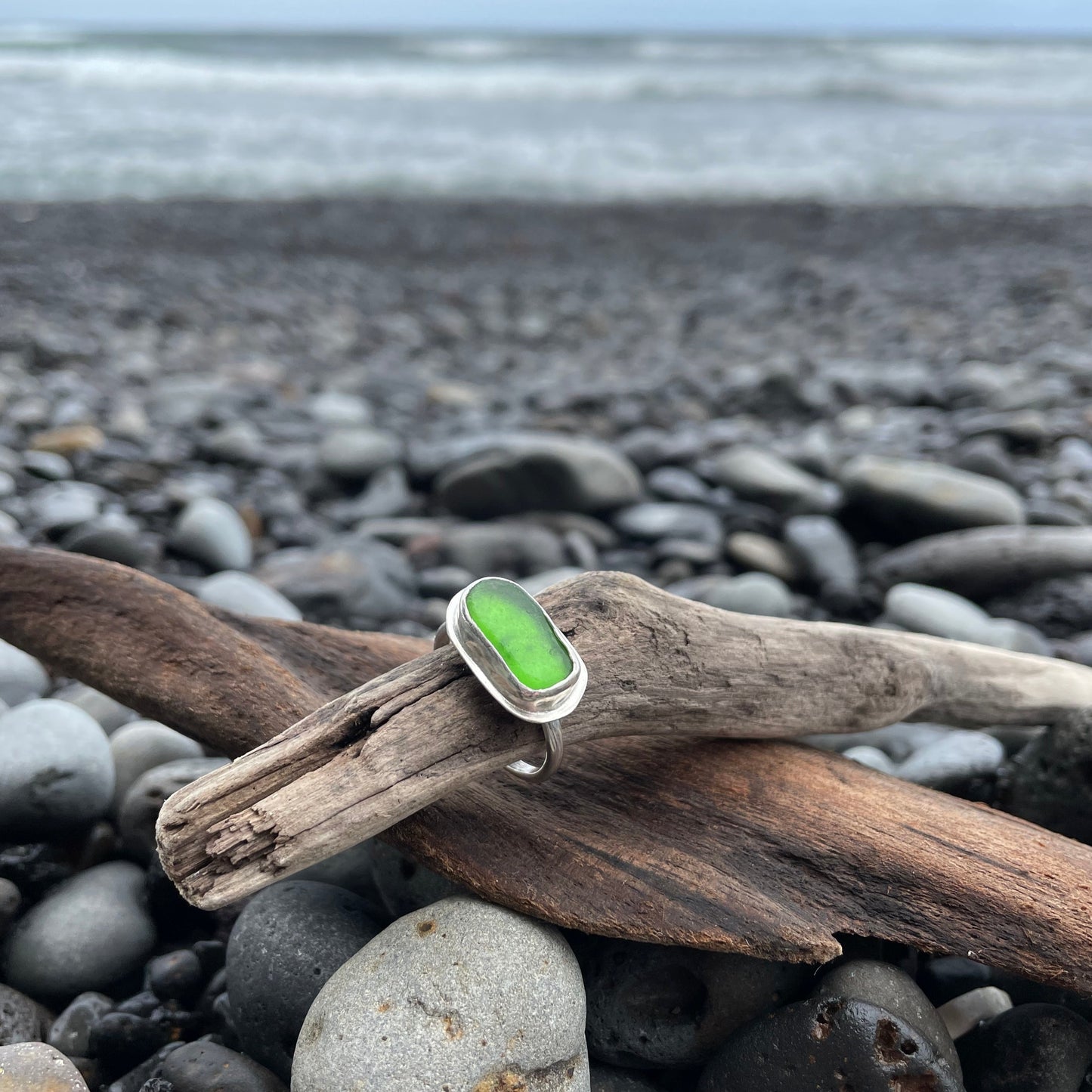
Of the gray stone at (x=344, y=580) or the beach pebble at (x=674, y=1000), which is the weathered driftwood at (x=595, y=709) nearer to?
the beach pebble at (x=674, y=1000)

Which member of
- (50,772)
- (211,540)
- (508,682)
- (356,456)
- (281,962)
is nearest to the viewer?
(508,682)

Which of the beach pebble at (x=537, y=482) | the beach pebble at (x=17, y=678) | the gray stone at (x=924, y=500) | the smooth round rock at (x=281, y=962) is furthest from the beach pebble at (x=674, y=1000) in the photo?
the beach pebble at (x=537, y=482)

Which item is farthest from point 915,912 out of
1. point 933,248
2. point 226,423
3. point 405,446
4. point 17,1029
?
point 933,248

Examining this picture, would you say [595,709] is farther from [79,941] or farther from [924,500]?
[924,500]

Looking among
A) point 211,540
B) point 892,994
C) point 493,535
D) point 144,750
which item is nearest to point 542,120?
point 493,535

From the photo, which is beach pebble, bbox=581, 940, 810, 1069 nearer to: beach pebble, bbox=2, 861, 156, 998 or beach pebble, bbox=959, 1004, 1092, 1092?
beach pebble, bbox=959, 1004, 1092, 1092

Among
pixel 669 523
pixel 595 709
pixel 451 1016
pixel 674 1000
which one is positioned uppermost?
pixel 595 709
